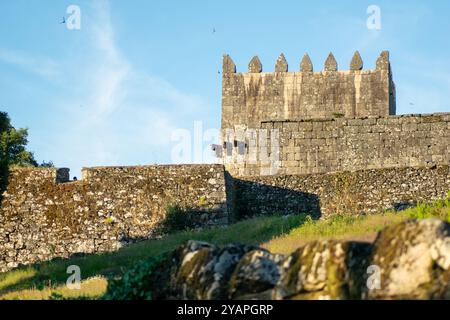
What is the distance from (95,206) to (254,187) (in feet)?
18.1

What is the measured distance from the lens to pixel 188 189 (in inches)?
1224

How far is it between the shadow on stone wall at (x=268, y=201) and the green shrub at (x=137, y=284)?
52.0ft

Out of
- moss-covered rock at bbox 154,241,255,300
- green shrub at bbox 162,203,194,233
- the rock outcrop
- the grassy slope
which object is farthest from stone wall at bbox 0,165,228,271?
the rock outcrop

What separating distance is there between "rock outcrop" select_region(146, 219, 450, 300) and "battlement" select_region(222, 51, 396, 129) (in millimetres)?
29936

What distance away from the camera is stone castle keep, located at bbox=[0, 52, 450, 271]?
30.2 metres

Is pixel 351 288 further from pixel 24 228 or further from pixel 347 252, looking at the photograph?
pixel 24 228

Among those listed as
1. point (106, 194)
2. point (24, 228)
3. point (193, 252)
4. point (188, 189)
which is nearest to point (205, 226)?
point (188, 189)

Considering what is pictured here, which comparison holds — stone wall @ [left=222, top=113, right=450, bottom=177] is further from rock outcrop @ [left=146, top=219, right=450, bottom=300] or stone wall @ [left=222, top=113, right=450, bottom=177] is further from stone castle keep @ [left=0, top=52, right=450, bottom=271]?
rock outcrop @ [left=146, top=219, right=450, bottom=300]

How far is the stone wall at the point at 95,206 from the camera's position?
98.5ft

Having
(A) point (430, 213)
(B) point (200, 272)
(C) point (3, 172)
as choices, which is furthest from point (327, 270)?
(C) point (3, 172)

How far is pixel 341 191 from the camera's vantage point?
31.1m

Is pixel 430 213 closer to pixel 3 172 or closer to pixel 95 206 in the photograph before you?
pixel 3 172
